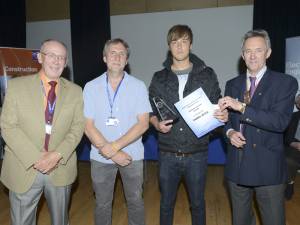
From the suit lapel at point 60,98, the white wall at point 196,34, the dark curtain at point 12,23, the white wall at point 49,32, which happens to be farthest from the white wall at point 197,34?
the suit lapel at point 60,98

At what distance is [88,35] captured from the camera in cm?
648

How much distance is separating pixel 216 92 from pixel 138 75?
13.3 ft

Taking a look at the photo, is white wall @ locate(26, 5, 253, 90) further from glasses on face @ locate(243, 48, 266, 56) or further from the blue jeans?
glasses on face @ locate(243, 48, 266, 56)

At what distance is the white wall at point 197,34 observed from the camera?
5917 millimetres

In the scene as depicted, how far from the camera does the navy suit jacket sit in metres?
1.99

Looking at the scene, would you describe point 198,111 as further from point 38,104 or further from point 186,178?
point 38,104

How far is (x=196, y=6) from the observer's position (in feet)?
19.9

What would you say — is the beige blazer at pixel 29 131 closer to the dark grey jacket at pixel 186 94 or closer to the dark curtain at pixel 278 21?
the dark grey jacket at pixel 186 94

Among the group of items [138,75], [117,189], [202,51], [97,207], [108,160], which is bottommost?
[117,189]

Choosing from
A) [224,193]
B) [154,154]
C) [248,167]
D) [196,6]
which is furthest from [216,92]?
[196,6]

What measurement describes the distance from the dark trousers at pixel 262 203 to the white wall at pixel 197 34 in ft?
13.4

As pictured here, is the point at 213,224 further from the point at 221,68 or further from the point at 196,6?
the point at 196,6

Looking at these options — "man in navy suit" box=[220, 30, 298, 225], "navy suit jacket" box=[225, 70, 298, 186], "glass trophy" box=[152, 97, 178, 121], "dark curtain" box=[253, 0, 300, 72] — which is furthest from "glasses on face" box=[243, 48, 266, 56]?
"dark curtain" box=[253, 0, 300, 72]

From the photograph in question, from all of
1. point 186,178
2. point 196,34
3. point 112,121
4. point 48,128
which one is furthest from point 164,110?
point 196,34
